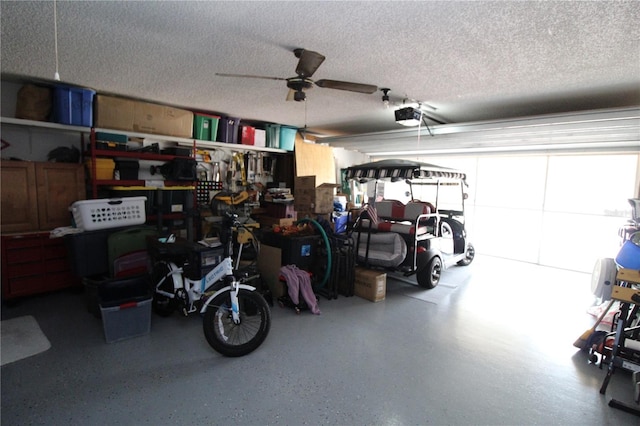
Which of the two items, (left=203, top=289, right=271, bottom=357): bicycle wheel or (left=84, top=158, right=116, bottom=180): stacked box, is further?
(left=84, top=158, right=116, bottom=180): stacked box

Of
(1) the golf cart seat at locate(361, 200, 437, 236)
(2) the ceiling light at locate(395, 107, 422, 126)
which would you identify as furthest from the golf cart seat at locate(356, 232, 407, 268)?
(2) the ceiling light at locate(395, 107, 422, 126)

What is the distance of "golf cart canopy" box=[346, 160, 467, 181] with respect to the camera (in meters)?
4.07

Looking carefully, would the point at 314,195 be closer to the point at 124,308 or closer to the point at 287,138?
the point at 287,138

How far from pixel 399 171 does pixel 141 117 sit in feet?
12.0

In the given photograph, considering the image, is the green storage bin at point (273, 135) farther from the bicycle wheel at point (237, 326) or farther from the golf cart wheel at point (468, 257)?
the golf cart wheel at point (468, 257)

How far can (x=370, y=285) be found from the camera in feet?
12.6

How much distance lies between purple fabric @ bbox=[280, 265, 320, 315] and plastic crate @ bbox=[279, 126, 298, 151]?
318 cm

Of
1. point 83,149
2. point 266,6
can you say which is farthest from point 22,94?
point 266,6

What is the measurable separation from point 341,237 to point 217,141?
9.30 ft

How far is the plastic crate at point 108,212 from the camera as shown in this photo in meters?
3.42

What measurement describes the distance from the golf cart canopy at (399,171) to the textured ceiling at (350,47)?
0.90 m

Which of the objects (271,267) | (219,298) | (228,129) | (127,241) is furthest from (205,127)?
(219,298)

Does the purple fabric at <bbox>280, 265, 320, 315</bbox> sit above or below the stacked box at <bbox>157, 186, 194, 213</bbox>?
below

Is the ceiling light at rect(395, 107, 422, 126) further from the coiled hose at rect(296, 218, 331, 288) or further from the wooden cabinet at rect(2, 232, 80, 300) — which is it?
the wooden cabinet at rect(2, 232, 80, 300)
